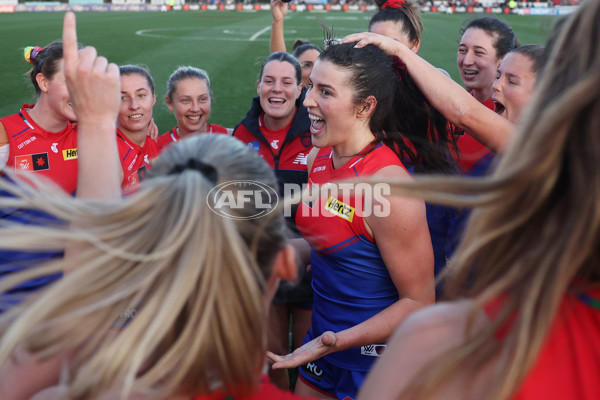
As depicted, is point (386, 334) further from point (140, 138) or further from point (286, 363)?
point (140, 138)

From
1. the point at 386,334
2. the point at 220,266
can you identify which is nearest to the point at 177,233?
the point at 220,266

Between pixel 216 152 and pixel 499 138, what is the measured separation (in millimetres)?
1689

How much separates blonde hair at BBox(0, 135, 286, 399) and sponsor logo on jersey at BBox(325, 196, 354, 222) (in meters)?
1.41

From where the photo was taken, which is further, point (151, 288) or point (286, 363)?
point (286, 363)

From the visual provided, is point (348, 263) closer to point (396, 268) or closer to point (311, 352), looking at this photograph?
point (396, 268)

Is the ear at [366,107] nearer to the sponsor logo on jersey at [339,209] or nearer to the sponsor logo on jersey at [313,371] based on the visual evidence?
the sponsor logo on jersey at [339,209]

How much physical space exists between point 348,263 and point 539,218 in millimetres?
1710

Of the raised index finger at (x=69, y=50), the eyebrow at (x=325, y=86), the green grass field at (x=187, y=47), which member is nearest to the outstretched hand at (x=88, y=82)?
the raised index finger at (x=69, y=50)

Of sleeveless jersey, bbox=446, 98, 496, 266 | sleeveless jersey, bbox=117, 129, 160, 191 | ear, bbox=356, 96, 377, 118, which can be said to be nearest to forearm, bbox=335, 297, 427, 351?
sleeveless jersey, bbox=446, 98, 496, 266

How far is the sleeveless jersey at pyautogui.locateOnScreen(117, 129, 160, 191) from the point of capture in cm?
412

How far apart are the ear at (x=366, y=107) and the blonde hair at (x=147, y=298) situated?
1890mm

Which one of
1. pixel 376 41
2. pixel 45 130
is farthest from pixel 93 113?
pixel 45 130

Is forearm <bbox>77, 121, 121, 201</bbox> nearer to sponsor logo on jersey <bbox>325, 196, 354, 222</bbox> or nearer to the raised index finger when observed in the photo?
the raised index finger

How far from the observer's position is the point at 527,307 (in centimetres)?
88
